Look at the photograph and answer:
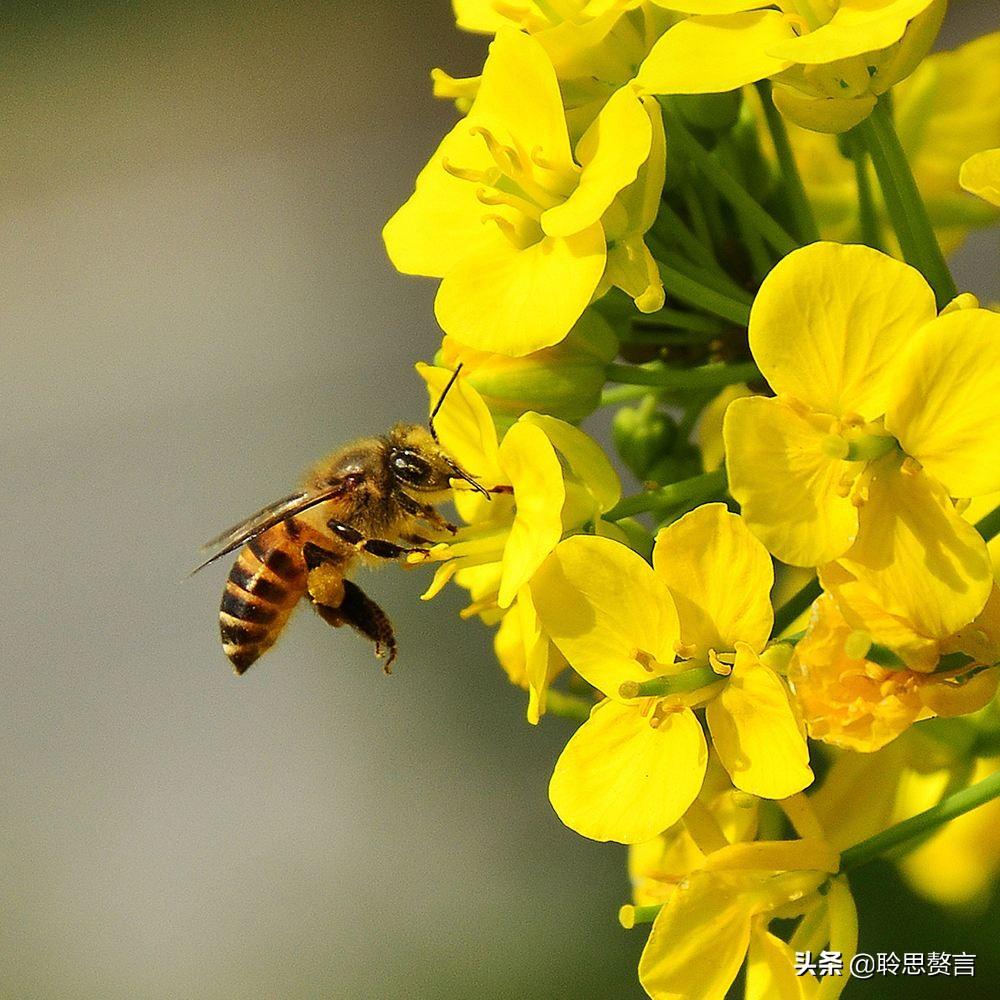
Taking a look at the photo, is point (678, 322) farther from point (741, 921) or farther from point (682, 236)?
point (741, 921)

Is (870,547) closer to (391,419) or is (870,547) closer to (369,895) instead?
(369,895)

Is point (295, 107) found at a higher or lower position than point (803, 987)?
higher

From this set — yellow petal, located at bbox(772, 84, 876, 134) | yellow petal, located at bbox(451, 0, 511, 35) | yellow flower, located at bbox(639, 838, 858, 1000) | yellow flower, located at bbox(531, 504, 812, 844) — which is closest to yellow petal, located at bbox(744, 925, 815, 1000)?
yellow flower, located at bbox(639, 838, 858, 1000)

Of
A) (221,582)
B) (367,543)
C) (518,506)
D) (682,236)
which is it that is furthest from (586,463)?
(221,582)

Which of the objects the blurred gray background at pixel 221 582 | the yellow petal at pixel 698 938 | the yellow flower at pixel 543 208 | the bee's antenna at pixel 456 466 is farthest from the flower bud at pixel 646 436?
the blurred gray background at pixel 221 582

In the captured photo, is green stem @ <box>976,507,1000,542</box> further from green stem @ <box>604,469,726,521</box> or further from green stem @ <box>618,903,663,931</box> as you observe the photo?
green stem @ <box>618,903,663,931</box>

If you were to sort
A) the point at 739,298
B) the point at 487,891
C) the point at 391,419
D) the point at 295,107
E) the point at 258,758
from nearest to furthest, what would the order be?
the point at 739,298
the point at 487,891
the point at 258,758
the point at 391,419
the point at 295,107

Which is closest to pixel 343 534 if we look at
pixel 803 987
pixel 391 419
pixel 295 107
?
pixel 803 987
